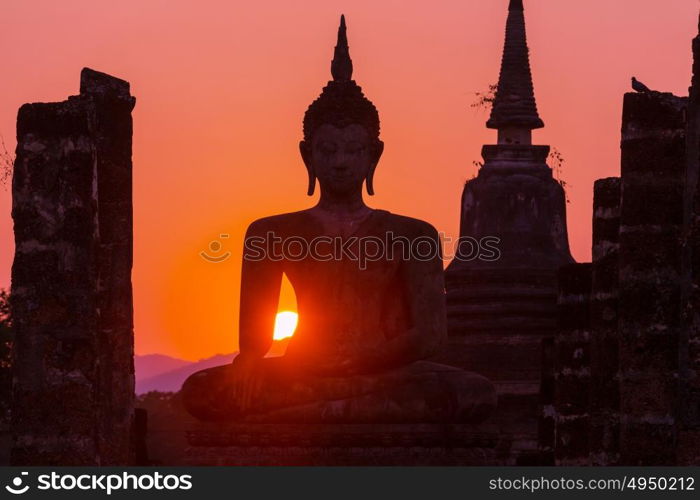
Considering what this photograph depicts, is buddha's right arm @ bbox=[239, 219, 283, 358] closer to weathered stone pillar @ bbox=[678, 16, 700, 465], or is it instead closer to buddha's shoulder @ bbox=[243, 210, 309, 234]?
buddha's shoulder @ bbox=[243, 210, 309, 234]

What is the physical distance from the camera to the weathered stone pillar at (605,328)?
32.1 metres

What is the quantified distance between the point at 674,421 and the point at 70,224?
658cm

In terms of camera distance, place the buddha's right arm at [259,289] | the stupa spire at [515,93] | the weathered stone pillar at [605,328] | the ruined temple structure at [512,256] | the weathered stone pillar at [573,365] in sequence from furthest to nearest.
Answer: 1. the stupa spire at [515,93]
2. the ruined temple structure at [512,256]
3. the weathered stone pillar at [573,365]
4. the weathered stone pillar at [605,328]
5. the buddha's right arm at [259,289]

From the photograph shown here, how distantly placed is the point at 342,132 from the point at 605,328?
5.93 metres

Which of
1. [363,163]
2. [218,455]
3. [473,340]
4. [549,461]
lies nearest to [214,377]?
[218,455]

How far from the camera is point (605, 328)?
33094mm

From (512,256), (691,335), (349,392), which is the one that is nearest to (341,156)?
(349,392)

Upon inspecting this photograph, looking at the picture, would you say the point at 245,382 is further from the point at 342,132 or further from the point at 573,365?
the point at 573,365

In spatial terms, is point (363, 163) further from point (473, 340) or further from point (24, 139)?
point (473, 340)

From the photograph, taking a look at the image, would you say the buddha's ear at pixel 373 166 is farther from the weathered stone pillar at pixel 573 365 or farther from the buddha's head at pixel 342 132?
the weathered stone pillar at pixel 573 365

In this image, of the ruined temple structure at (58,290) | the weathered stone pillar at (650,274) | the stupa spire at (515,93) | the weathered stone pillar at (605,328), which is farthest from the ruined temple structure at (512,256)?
the ruined temple structure at (58,290)

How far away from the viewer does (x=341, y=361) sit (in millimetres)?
27781

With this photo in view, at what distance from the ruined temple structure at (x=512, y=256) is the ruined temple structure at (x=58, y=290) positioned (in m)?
25.5

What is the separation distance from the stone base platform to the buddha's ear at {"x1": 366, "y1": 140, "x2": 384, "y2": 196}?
2762 mm
